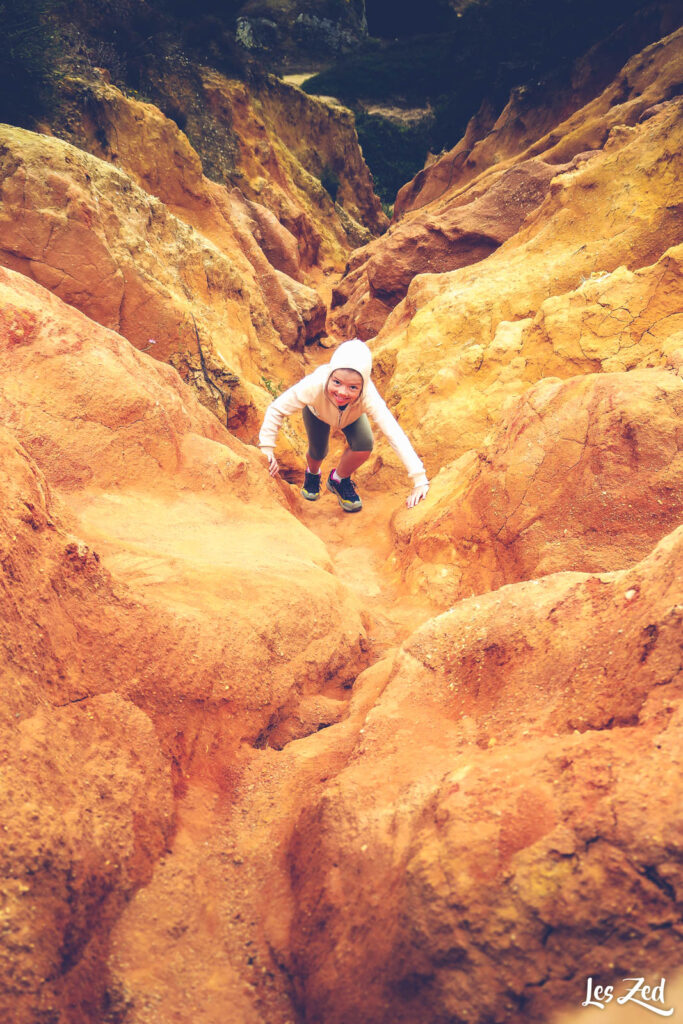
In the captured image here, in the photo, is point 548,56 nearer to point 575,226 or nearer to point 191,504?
point 575,226

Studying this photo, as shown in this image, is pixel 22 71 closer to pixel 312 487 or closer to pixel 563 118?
pixel 312 487

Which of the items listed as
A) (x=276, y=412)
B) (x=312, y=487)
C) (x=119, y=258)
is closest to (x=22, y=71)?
(x=119, y=258)

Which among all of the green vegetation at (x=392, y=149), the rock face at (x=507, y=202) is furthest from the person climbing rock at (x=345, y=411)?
the green vegetation at (x=392, y=149)

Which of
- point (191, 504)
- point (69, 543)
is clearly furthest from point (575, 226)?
point (69, 543)

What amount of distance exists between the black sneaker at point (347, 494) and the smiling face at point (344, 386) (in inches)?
47.9

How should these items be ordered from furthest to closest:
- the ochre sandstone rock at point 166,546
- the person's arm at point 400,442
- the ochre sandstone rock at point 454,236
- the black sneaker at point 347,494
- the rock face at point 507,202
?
the ochre sandstone rock at point 454,236 < the rock face at point 507,202 < the black sneaker at point 347,494 < the person's arm at point 400,442 < the ochre sandstone rock at point 166,546

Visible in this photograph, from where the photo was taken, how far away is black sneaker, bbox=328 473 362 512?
522cm

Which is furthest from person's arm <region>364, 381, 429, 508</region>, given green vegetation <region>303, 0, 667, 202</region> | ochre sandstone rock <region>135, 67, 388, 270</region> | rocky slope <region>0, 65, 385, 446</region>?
green vegetation <region>303, 0, 667, 202</region>

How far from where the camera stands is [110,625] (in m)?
1.97

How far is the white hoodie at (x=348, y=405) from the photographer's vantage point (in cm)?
393

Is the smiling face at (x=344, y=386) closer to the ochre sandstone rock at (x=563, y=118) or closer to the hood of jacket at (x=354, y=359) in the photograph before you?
the hood of jacket at (x=354, y=359)

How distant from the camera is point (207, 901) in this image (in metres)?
1.54

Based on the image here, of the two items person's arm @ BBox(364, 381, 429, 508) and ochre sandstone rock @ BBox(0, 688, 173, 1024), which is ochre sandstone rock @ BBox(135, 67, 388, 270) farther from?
ochre sandstone rock @ BBox(0, 688, 173, 1024)

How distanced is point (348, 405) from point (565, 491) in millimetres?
1619
